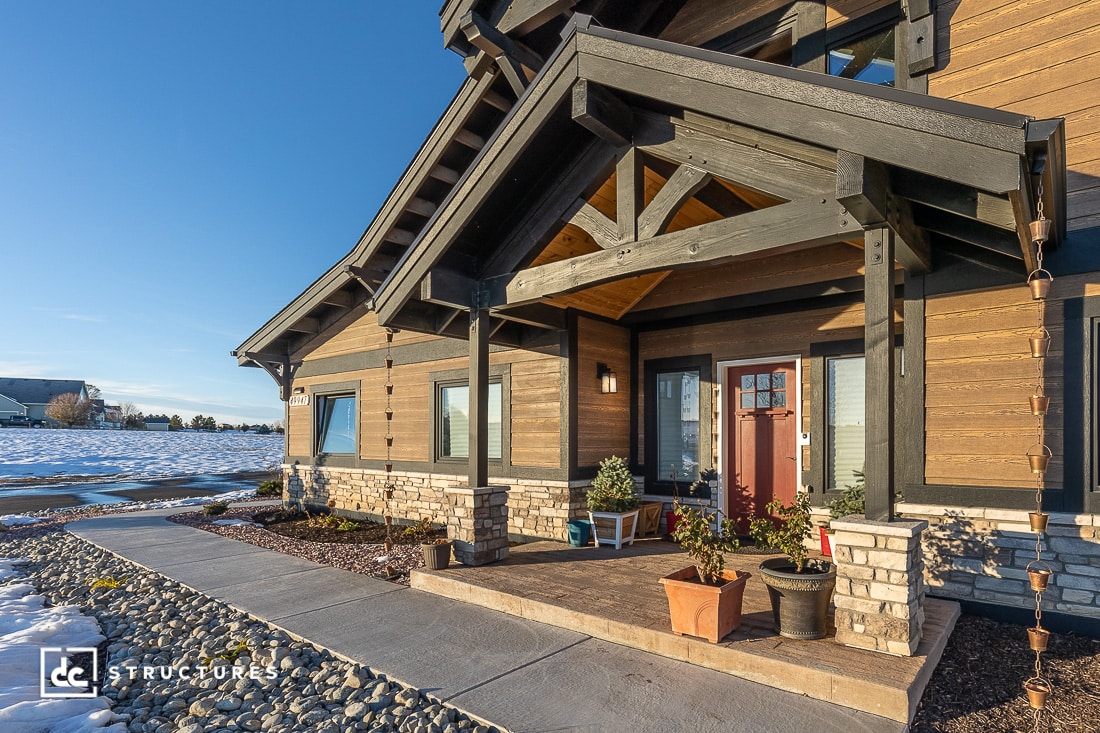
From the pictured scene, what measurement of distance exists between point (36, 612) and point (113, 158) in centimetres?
1456

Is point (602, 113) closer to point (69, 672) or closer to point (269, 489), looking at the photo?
point (69, 672)

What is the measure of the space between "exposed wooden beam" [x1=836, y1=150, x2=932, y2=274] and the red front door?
2831mm

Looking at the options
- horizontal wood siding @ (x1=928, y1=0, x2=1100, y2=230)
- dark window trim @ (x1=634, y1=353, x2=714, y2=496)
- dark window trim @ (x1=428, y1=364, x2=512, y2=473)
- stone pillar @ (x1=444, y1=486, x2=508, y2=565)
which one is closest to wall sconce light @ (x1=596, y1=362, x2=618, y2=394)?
dark window trim @ (x1=634, y1=353, x2=714, y2=496)

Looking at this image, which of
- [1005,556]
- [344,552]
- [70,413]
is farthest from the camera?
[70,413]

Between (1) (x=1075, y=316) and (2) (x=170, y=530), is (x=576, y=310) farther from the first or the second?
(2) (x=170, y=530)

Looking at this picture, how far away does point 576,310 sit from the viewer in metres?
7.08

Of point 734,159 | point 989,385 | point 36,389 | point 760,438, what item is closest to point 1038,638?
point 989,385

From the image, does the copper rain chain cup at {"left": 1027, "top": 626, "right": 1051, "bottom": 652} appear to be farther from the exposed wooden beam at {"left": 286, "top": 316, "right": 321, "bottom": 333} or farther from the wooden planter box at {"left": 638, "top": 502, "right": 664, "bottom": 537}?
the exposed wooden beam at {"left": 286, "top": 316, "right": 321, "bottom": 333}

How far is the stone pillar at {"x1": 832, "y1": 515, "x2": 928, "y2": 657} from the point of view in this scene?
3266mm

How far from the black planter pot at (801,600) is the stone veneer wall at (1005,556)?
1557 millimetres

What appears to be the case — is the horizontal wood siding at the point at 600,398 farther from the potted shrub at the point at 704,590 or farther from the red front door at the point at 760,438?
the potted shrub at the point at 704,590

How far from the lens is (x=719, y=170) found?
163 inches

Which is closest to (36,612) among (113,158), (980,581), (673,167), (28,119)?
(673,167)

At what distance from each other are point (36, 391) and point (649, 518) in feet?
219
